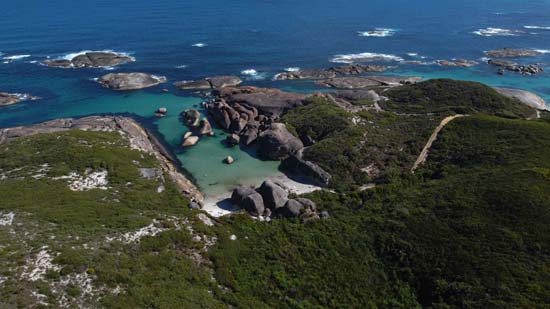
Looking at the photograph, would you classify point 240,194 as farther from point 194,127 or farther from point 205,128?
point 194,127

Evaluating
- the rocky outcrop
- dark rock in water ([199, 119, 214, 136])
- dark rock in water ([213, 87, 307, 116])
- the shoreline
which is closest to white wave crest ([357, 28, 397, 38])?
the rocky outcrop

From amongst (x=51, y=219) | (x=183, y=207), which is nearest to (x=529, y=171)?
(x=183, y=207)

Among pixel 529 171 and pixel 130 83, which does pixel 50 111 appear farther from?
pixel 529 171

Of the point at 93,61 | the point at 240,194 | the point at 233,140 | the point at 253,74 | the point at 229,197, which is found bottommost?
the point at 229,197

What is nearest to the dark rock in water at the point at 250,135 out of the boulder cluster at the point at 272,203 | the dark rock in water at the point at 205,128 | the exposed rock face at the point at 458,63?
the dark rock in water at the point at 205,128

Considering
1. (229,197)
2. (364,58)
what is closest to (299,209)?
(229,197)

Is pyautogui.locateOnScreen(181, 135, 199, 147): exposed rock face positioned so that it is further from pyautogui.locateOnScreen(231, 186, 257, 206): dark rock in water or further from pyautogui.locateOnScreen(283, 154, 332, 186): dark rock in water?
pyautogui.locateOnScreen(231, 186, 257, 206): dark rock in water
